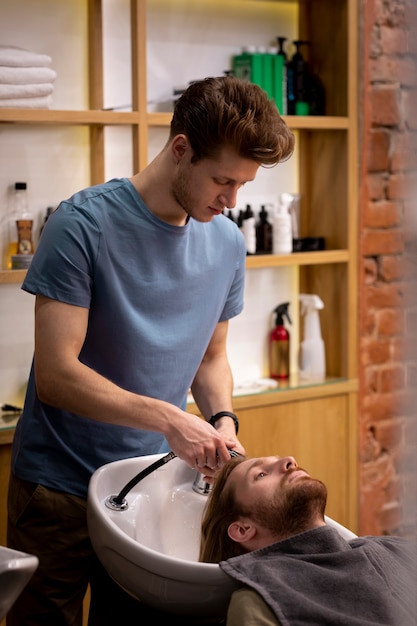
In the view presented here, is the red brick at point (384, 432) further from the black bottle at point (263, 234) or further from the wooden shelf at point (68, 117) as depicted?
the wooden shelf at point (68, 117)

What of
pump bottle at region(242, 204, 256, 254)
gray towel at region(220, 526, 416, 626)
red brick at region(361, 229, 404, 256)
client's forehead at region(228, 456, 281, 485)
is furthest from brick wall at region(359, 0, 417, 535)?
gray towel at region(220, 526, 416, 626)

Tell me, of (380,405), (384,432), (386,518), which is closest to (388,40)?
(380,405)

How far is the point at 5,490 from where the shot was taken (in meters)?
2.42

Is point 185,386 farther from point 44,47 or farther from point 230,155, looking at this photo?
point 44,47

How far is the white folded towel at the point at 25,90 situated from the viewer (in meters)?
2.35

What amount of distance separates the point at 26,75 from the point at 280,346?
4.33ft

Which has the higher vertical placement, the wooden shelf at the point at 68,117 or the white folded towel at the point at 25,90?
the white folded towel at the point at 25,90

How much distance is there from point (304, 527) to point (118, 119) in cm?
151

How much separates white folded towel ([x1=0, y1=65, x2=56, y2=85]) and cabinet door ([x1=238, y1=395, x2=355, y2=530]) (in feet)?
4.08

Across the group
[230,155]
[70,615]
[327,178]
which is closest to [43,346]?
[230,155]

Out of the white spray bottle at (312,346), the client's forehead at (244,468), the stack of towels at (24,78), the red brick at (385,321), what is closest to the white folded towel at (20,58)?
the stack of towels at (24,78)

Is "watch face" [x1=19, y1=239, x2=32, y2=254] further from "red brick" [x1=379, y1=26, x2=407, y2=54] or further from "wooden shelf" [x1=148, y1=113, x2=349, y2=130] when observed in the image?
"red brick" [x1=379, y1=26, x2=407, y2=54]

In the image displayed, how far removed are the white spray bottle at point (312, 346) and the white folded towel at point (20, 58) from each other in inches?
50.4

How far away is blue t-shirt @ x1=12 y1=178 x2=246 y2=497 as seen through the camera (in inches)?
65.1
